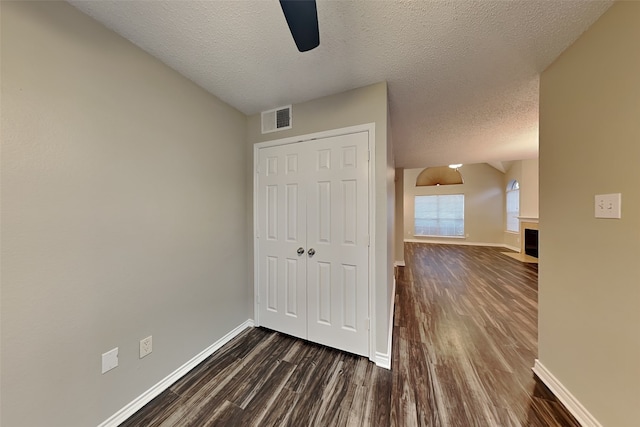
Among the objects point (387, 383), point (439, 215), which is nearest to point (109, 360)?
point (387, 383)

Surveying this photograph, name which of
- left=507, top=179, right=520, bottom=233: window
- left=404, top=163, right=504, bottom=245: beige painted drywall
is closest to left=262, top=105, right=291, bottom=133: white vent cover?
left=507, top=179, right=520, bottom=233: window

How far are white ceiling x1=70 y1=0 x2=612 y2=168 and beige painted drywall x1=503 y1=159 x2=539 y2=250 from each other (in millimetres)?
4987

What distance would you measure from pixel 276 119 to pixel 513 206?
8256 millimetres

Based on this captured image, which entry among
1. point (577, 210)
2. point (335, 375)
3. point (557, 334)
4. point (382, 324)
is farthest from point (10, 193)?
point (557, 334)

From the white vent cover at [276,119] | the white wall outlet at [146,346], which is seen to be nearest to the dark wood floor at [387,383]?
the white wall outlet at [146,346]

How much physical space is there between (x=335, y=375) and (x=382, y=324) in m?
0.54

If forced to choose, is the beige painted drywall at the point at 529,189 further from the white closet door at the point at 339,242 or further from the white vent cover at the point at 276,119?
the white vent cover at the point at 276,119

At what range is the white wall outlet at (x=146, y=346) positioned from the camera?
1.41 meters

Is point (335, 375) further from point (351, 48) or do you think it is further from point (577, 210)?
point (351, 48)

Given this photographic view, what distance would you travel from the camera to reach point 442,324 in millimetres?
2396

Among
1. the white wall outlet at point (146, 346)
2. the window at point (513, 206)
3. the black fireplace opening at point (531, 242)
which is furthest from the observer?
the window at point (513, 206)

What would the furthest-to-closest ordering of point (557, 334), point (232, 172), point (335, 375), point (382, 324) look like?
point (232, 172) → point (382, 324) → point (335, 375) → point (557, 334)

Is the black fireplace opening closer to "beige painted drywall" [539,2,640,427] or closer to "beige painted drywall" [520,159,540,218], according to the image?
"beige painted drywall" [520,159,540,218]

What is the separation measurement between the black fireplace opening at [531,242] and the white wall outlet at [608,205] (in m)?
5.88
